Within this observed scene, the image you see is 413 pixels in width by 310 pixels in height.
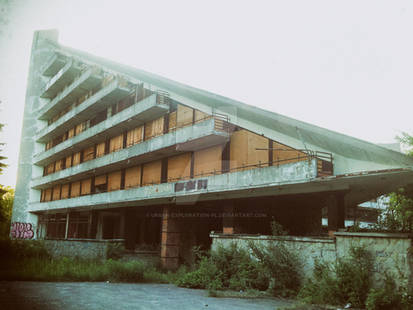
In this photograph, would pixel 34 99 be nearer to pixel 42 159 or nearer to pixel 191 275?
pixel 42 159

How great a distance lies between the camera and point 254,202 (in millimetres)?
18312

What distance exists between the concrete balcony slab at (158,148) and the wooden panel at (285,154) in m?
3.15

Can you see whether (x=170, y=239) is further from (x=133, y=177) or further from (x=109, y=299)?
(x=109, y=299)

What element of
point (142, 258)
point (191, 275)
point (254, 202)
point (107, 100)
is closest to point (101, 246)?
point (142, 258)

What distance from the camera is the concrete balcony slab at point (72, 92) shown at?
1261 inches

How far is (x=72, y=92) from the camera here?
35.1m

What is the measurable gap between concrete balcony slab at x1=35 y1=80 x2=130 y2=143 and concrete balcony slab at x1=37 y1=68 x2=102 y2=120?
1.83 metres

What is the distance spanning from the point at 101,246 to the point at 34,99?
3089 cm

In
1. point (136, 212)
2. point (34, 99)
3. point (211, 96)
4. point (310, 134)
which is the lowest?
point (136, 212)

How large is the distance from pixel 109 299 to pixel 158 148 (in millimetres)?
13322

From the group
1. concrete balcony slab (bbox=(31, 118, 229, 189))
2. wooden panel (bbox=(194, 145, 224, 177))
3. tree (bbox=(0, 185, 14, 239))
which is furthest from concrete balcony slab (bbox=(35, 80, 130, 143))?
wooden panel (bbox=(194, 145, 224, 177))

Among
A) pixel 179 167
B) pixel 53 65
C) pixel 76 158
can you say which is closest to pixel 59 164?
pixel 76 158

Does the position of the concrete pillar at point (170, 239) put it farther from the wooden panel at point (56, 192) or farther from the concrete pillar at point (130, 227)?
the wooden panel at point (56, 192)

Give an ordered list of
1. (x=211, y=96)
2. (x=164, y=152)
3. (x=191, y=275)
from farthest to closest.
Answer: (x=164, y=152) < (x=211, y=96) < (x=191, y=275)
